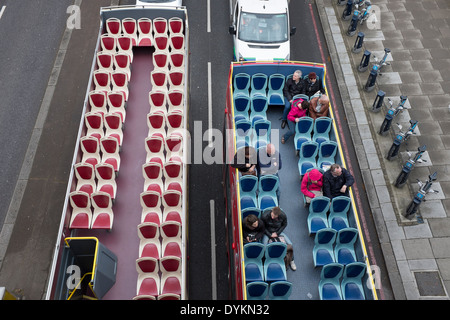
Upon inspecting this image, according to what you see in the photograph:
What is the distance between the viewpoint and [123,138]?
471 inches

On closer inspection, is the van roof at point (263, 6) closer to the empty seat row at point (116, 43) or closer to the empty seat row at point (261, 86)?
the empty seat row at point (261, 86)

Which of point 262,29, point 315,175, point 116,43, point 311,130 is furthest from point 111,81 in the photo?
point 315,175

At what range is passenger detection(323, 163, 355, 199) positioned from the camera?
9.98 metres

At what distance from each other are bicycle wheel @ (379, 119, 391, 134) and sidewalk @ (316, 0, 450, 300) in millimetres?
265

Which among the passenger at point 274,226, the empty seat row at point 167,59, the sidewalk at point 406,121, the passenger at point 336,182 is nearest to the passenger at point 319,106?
the passenger at point 336,182

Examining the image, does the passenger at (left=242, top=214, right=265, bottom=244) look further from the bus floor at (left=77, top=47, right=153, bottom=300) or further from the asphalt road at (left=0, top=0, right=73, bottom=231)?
the asphalt road at (left=0, top=0, right=73, bottom=231)

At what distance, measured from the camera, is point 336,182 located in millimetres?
10062

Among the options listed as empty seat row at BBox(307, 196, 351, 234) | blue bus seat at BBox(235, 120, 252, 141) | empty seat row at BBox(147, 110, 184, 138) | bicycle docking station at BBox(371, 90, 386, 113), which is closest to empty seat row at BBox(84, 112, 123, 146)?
empty seat row at BBox(147, 110, 184, 138)

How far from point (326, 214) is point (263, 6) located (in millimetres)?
7955

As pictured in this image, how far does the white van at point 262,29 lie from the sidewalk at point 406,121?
2.63 meters

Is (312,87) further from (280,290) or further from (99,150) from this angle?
(99,150)

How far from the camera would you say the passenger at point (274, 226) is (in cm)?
949
